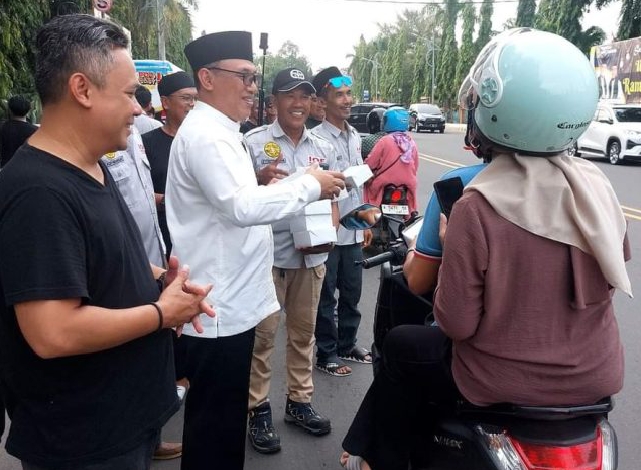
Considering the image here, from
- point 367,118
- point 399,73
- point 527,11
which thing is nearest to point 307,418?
point 367,118

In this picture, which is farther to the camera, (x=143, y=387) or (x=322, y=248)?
(x=322, y=248)

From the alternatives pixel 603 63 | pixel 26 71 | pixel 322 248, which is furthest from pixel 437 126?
pixel 322 248

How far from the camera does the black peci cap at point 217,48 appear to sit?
7.88ft

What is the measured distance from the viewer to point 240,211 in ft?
6.73

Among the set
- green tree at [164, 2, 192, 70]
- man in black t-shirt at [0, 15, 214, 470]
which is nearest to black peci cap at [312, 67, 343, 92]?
man in black t-shirt at [0, 15, 214, 470]

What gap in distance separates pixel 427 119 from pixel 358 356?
31686 millimetres

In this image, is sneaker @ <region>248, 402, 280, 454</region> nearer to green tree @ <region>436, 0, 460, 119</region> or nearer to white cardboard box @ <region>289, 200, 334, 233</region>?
white cardboard box @ <region>289, 200, 334, 233</region>

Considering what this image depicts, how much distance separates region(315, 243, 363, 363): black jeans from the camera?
4.02m

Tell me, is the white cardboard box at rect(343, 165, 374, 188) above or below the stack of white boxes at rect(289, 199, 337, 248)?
above

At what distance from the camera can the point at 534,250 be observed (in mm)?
1534

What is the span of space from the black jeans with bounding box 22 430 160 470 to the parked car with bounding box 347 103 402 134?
332cm

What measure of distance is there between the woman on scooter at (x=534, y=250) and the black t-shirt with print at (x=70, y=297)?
87 centimetres

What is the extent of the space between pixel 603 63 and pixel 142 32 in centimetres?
2104

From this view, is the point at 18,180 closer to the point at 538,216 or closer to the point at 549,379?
the point at 538,216
